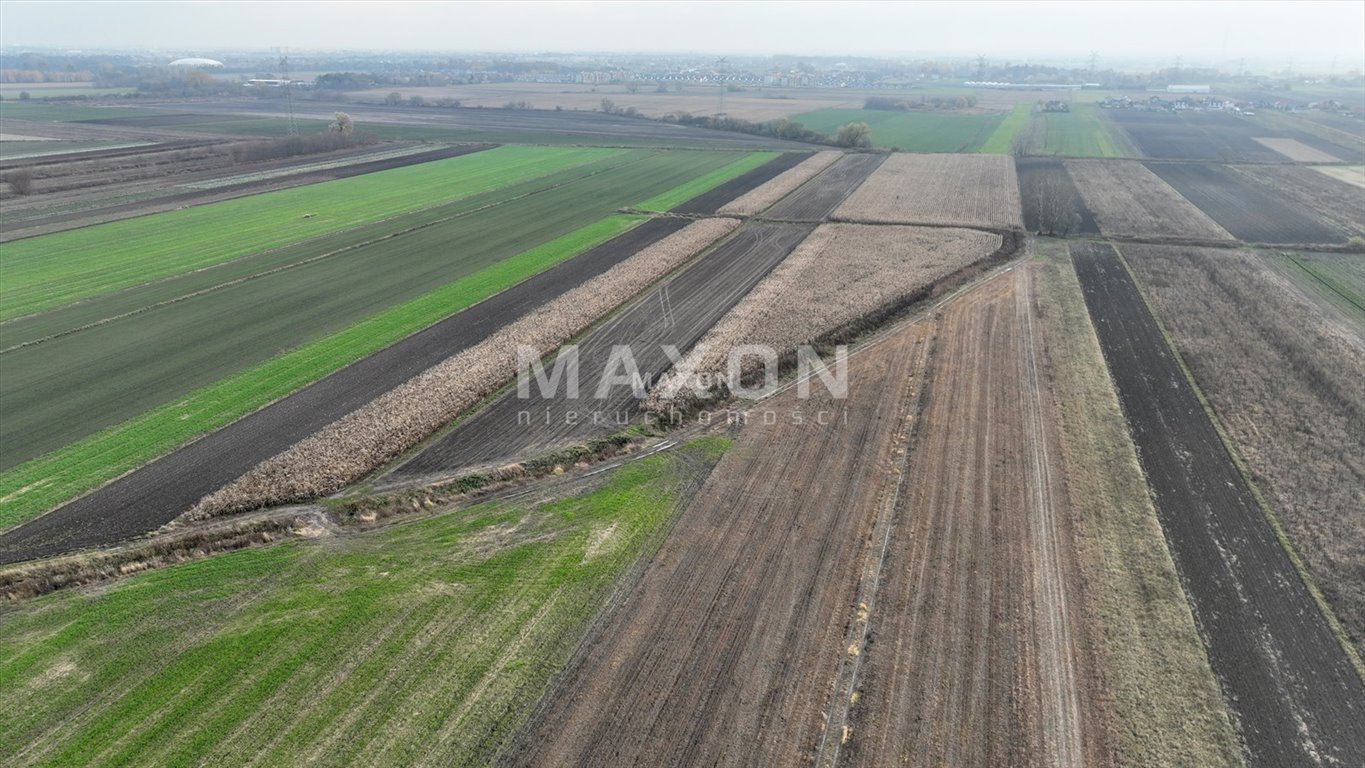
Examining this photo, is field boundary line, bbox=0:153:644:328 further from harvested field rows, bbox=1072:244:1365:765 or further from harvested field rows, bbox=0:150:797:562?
harvested field rows, bbox=1072:244:1365:765

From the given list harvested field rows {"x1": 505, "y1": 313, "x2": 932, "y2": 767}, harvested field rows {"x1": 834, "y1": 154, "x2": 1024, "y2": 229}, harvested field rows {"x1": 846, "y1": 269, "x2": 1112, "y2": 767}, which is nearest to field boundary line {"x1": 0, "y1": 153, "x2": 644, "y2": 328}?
harvested field rows {"x1": 834, "y1": 154, "x2": 1024, "y2": 229}

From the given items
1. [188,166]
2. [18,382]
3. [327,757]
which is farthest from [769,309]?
[188,166]

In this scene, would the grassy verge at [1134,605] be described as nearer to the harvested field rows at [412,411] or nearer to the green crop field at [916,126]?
the harvested field rows at [412,411]

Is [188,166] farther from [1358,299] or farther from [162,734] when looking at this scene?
[1358,299]

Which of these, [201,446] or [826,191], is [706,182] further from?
[201,446]

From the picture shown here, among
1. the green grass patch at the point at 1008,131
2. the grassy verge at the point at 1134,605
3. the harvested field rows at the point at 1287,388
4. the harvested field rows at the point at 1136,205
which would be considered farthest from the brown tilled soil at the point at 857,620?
the green grass patch at the point at 1008,131
